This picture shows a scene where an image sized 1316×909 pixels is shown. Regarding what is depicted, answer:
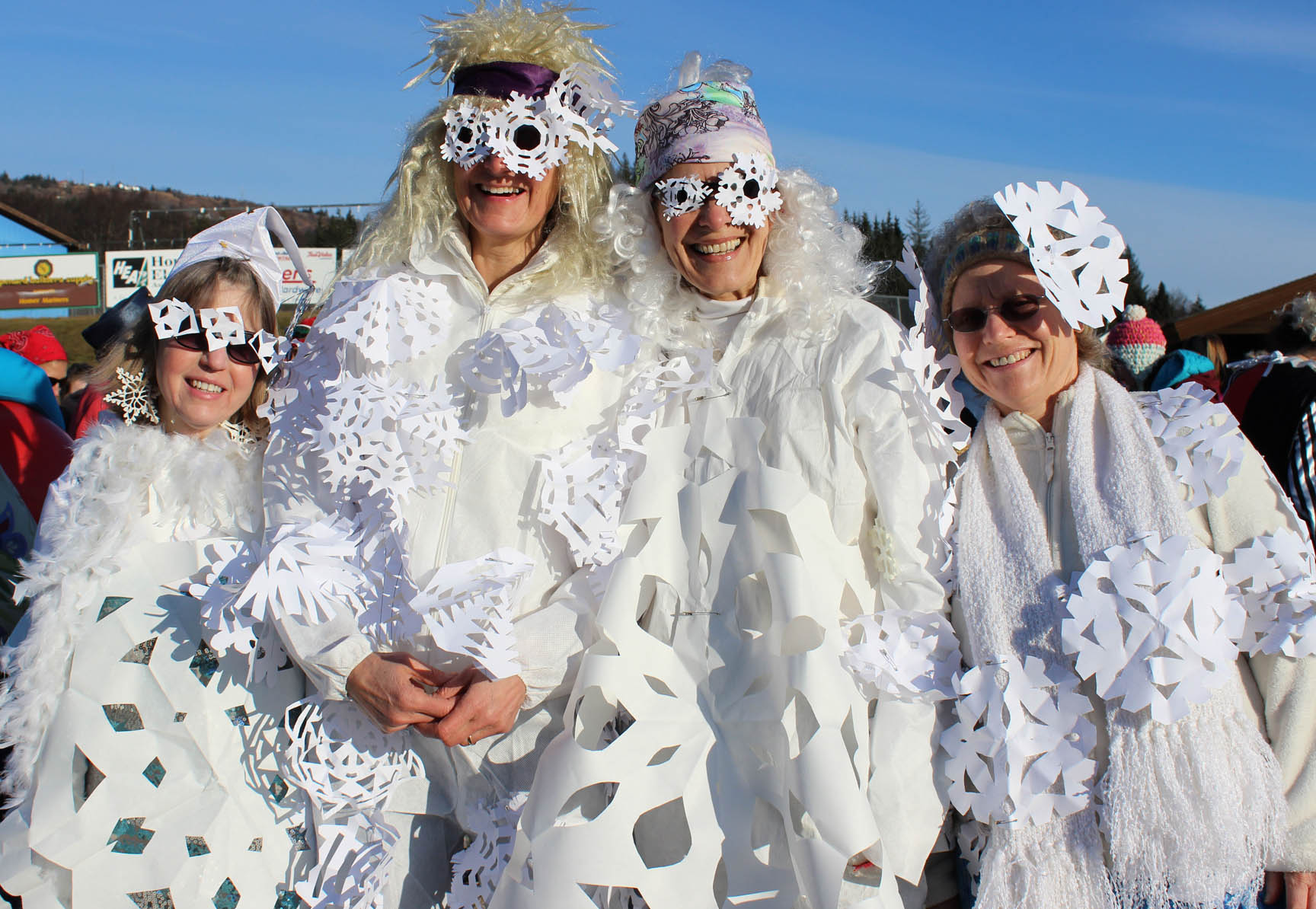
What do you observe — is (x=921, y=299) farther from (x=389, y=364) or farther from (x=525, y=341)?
(x=389, y=364)

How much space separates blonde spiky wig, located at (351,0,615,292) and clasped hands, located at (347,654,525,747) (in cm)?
101

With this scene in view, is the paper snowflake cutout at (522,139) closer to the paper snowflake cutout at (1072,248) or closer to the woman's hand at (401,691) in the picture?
the paper snowflake cutout at (1072,248)

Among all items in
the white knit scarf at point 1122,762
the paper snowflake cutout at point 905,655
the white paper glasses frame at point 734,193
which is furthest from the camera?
the white paper glasses frame at point 734,193

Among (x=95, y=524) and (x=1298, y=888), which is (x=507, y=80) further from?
(x=1298, y=888)

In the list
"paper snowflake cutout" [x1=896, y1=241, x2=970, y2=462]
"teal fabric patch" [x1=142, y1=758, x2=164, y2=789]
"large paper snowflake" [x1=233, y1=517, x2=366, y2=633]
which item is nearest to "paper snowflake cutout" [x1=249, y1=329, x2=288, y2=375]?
"large paper snowflake" [x1=233, y1=517, x2=366, y2=633]

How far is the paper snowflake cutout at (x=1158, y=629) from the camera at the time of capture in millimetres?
1746

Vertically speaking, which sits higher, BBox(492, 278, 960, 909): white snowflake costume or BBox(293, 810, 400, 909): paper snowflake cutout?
BBox(492, 278, 960, 909): white snowflake costume

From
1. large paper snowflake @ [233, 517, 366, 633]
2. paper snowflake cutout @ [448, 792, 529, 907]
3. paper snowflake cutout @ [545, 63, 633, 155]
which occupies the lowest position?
paper snowflake cutout @ [448, 792, 529, 907]

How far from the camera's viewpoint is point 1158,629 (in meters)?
1.77

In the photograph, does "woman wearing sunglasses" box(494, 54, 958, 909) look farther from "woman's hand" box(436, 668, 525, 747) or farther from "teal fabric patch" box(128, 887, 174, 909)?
"teal fabric patch" box(128, 887, 174, 909)

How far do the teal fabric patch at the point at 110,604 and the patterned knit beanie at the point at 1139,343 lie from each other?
6.11 m

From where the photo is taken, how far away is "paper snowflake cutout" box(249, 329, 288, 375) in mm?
2354

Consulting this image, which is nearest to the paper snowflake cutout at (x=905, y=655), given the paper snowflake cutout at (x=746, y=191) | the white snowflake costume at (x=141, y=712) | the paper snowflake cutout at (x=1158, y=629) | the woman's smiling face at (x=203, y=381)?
the paper snowflake cutout at (x=1158, y=629)

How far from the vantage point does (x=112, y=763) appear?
207 centimetres
